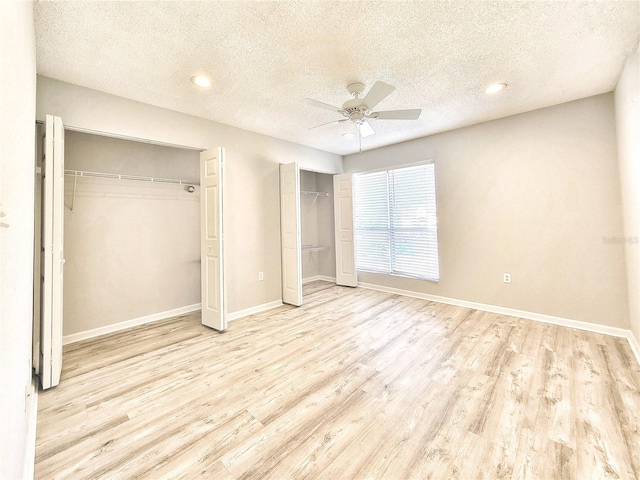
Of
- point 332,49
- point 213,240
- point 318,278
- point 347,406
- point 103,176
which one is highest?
point 332,49

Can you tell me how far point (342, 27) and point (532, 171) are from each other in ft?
10.0

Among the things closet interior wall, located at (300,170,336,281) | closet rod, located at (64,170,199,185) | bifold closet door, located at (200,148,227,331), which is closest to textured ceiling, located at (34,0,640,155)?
bifold closet door, located at (200,148,227,331)

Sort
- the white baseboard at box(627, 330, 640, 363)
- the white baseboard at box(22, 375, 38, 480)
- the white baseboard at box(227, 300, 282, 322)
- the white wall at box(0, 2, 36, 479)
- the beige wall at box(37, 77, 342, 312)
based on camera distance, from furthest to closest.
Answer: the white baseboard at box(227, 300, 282, 322) → the beige wall at box(37, 77, 342, 312) → the white baseboard at box(627, 330, 640, 363) → the white baseboard at box(22, 375, 38, 480) → the white wall at box(0, 2, 36, 479)

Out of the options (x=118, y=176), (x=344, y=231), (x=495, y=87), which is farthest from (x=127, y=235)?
(x=495, y=87)

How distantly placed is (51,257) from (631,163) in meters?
5.06

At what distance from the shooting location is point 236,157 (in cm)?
Answer: 386

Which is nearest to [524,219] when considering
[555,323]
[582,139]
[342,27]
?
[582,139]

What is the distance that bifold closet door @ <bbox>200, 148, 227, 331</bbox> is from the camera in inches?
128

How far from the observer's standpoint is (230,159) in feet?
12.5

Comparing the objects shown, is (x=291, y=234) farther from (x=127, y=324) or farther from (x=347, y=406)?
(x=347, y=406)

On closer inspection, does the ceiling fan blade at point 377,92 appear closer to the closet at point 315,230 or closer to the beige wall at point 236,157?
the closet at point 315,230

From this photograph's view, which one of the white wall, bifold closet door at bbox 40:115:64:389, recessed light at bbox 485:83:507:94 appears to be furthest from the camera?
recessed light at bbox 485:83:507:94

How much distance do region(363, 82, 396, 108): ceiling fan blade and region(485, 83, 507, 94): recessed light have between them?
131 centimetres

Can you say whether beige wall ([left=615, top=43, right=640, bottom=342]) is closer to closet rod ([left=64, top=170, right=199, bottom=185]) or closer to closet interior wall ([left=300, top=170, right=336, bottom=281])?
closet interior wall ([left=300, top=170, right=336, bottom=281])
